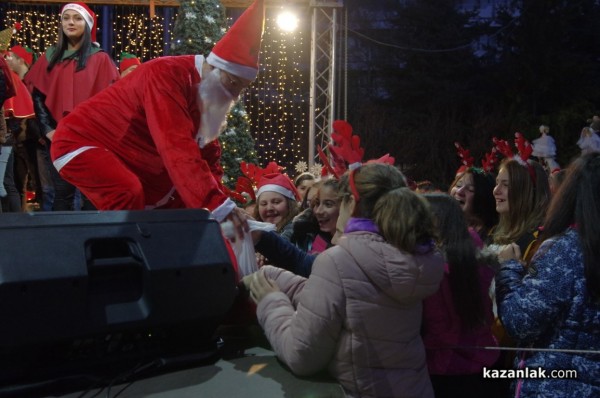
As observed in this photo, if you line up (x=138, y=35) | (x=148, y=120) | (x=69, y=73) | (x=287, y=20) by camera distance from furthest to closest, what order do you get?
(x=138, y=35) < (x=287, y=20) < (x=69, y=73) < (x=148, y=120)

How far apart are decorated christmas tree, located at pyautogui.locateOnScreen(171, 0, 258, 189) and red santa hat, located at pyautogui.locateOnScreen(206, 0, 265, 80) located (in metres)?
5.96

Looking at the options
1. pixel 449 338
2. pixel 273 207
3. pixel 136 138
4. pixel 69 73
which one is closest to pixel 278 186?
pixel 273 207

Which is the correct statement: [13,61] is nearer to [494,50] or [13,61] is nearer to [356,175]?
[356,175]

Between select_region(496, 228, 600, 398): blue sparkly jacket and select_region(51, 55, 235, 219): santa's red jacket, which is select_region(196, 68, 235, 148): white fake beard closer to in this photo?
select_region(51, 55, 235, 219): santa's red jacket

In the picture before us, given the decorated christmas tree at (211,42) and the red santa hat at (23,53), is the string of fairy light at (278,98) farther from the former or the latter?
the red santa hat at (23,53)

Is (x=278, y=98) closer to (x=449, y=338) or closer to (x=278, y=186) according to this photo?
(x=278, y=186)

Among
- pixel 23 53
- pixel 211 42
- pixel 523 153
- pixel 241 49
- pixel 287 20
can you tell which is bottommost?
pixel 523 153

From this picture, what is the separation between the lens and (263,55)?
11844 millimetres

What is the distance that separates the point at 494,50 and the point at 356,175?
20280 mm

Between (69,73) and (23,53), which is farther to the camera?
(23,53)

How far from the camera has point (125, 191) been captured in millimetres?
2721

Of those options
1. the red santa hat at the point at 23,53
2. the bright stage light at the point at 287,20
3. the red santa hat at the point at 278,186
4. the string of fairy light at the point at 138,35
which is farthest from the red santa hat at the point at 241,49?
the string of fairy light at the point at 138,35

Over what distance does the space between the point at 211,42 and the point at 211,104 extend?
6515 millimetres

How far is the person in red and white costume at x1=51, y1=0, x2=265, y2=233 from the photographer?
2711 millimetres
